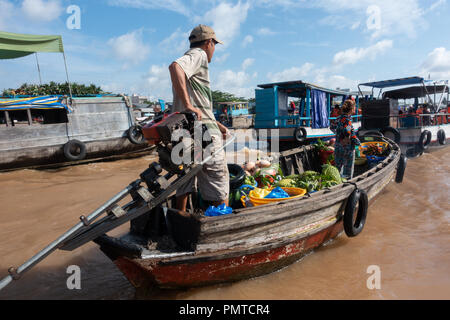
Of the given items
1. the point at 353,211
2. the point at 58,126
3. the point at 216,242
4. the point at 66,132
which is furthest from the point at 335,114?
the point at 58,126

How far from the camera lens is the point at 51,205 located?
18.2 feet

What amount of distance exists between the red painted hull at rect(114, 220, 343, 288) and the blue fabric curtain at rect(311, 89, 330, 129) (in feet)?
27.7

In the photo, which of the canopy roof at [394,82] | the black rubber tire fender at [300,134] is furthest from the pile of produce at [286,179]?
the canopy roof at [394,82]

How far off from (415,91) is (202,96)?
1323 cm

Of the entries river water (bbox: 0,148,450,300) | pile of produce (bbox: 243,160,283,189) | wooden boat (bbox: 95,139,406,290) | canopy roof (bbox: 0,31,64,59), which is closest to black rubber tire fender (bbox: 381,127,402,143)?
river water (bbox: 0,148,450,300)

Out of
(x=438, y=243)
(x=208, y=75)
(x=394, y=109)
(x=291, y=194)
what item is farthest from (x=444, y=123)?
(x=208, y=75)

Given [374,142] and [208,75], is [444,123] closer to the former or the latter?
[374,142]

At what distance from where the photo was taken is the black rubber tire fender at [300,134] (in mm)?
9836

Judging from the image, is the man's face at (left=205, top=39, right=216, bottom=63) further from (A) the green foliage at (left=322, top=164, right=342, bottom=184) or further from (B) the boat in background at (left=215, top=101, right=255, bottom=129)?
(B) the boat in background at (left=215, top=101, right=255, bottom=129)

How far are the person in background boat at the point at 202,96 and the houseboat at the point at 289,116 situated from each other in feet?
25.2

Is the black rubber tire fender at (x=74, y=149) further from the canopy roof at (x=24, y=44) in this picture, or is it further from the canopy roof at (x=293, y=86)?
the canopy roof at (x=293, y=86)

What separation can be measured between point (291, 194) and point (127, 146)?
819cm

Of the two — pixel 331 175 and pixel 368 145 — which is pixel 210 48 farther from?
pixel 368 145
